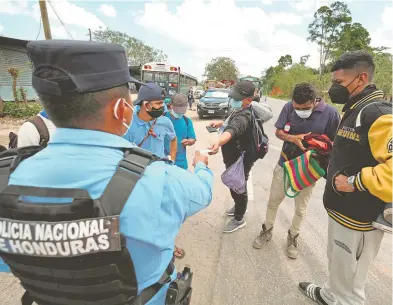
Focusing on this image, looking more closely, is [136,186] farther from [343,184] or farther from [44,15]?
[44,15]

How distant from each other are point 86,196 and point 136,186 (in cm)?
15

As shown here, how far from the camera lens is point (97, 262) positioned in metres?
0.81

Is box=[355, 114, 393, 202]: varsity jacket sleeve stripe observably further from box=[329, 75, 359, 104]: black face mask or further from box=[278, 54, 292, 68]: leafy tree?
box=[278, 54, 292, 68]: leafy tree

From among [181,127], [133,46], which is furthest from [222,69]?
[181,127]

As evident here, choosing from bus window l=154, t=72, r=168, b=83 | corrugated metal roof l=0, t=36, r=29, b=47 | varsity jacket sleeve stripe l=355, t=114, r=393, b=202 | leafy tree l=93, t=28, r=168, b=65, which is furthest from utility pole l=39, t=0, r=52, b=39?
leafy tree l=93, t=28, r=168, b=65

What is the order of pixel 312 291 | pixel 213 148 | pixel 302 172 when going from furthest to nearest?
pixel 302 172 < pixel 312 291 < pixel 213 148

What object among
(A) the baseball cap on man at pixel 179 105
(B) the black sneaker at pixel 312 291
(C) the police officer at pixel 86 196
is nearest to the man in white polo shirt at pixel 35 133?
(C) the police officer at pixel 86 196

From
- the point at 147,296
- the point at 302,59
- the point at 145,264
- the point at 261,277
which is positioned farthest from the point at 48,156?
the point at 302,59

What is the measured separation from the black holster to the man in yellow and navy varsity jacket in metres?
1.15

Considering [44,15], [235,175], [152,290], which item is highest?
[44,15]

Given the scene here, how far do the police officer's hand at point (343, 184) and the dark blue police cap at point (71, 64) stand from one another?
155cm

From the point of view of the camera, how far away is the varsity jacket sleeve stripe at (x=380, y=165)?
136 centimetres

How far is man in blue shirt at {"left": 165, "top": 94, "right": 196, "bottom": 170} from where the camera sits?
3275 mm

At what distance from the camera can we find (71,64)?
826 mm
